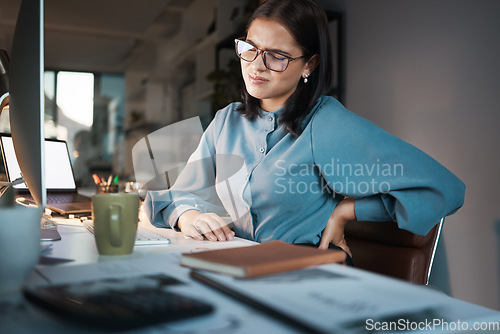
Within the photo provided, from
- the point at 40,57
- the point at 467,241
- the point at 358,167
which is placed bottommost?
the point at 467,241

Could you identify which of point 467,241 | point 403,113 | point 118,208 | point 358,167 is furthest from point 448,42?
point 118,208

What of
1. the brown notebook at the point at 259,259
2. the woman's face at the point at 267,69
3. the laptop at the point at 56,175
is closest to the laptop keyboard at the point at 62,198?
the laptop at the point at 56,175

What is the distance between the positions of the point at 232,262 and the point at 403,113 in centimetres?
210

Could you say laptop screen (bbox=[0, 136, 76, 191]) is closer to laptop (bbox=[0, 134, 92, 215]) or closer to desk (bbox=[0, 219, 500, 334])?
laptop (bbox=[0, 134, 92, 215])

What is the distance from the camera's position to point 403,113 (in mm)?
2395

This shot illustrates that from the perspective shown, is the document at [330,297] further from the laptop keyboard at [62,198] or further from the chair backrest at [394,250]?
the laptop keyboard at [62,198]

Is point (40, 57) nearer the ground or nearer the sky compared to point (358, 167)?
nearer the sky

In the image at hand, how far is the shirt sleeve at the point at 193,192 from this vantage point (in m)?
1.12

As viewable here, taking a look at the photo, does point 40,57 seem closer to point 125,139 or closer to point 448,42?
point 448,42

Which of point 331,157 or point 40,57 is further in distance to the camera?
point 331,157

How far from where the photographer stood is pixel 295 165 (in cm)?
108

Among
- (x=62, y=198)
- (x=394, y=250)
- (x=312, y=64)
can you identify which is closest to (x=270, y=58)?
(x=312, y=64)

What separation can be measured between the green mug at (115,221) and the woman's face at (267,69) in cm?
60

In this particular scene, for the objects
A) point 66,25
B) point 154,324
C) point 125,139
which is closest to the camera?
point 154,324
